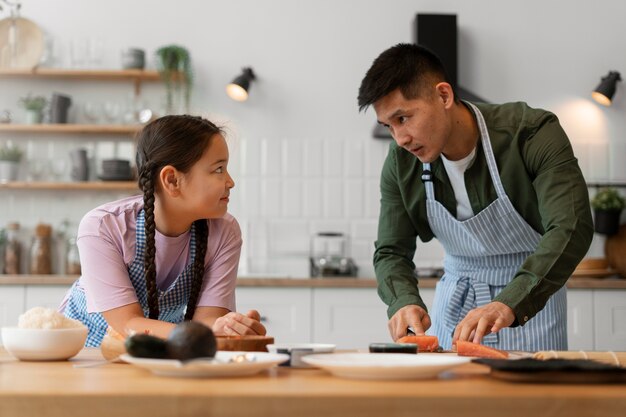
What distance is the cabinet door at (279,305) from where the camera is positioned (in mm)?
4102

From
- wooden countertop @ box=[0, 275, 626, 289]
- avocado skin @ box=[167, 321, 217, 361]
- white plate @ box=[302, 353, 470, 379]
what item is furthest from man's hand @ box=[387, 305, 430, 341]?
wooden countertop @ box=[0, 275, 626, 289]

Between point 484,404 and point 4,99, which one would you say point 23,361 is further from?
point 4,99

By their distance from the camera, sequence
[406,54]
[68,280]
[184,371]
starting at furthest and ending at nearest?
1. [68,280]
2. [406,54]
3. [184,371]

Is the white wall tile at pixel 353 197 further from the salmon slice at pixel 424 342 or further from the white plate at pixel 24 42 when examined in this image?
the salmon slice at pixel 424 342

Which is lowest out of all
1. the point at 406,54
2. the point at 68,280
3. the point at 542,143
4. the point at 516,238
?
the point at 68,280

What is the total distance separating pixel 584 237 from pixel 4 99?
3818mm

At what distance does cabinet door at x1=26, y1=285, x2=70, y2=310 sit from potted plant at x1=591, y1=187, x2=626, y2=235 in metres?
2.86

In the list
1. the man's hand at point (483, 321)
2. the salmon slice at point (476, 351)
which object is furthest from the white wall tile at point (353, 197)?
the salmon slice at point (476, 351)

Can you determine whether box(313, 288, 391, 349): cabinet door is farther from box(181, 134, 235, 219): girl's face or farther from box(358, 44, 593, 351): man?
box(181, 134, 235, 219): girl's face

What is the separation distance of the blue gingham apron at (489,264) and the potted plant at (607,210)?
235 centimetres

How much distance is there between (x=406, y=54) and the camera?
225 cm

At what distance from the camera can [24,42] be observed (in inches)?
190

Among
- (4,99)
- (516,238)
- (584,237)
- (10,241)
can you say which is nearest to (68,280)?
(10,241)

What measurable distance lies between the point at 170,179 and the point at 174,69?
2706 millimetres
